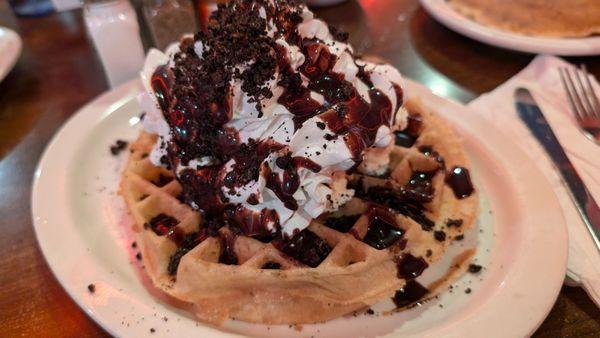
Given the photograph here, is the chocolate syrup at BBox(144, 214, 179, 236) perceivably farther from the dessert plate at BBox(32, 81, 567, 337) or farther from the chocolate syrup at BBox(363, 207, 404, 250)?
the chocolate syrup at BBox(363, 207, 404, 250)

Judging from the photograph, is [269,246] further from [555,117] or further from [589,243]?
[555,117]

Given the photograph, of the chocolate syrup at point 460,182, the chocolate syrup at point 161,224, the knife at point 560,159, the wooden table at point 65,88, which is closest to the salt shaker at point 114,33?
the wooden table at point 65,88

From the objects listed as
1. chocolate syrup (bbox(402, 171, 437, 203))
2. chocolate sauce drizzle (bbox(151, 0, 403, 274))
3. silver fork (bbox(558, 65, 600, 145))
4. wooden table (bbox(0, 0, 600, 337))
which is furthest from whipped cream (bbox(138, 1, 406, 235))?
silver fork (bbox(558, 65, 600, 145))

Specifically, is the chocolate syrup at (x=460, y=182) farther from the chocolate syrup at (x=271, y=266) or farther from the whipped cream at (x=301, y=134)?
Result: the chocolate syrup at (x=271, y=266)

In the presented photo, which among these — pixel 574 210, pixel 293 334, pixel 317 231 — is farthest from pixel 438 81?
pixel 293 334

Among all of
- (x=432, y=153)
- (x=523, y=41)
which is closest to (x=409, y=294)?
(x=432, y=153)

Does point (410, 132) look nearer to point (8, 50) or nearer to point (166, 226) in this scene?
point (166, 226)

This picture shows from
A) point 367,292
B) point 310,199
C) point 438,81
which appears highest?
point 310,199
